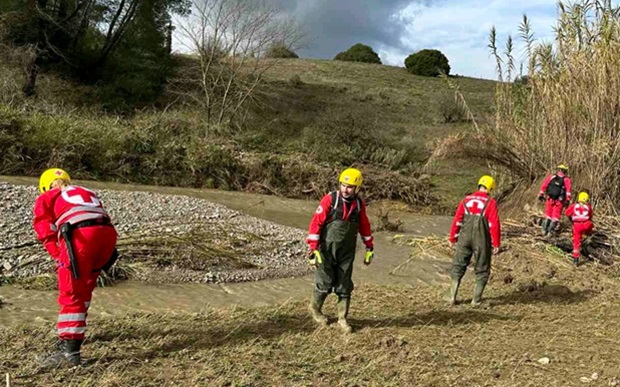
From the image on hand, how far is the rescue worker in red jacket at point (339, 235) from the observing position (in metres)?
5.95

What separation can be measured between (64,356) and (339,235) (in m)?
2.77

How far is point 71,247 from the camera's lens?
4.73m

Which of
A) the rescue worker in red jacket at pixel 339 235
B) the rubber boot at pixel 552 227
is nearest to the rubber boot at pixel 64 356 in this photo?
the rescue worker in red jacket at pixel 339 235

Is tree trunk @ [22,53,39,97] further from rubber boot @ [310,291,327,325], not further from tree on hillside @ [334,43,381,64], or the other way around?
tree on hillside @ [334,43,381,64]

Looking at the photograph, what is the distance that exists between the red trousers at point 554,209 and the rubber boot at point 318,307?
24.3 feet

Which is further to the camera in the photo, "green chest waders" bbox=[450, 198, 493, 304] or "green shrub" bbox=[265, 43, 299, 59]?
"green shrub" bbox=[265, 43, 299, 59]

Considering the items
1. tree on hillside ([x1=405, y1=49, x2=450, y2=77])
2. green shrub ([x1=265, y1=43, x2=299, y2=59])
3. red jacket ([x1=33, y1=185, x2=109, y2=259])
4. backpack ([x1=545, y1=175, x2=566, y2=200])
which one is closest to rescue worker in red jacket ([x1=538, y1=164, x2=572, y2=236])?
backpack ([x1=545, y1=175, x2=566, y2=200])

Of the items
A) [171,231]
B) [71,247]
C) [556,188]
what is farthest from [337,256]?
[556,188]

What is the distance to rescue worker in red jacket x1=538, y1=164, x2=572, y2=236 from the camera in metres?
11.8

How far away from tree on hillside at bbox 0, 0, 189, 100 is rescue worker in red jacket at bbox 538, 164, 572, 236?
869 inches

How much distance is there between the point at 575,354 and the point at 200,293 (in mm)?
4862

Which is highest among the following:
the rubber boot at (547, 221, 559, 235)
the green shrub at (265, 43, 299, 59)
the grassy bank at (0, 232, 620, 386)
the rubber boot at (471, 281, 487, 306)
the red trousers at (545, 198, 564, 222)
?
the green shrub at (265, 43, 299, 59)

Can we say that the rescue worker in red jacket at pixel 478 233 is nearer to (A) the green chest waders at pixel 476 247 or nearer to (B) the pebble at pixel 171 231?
(A) the green chest waders at pixel 476 247

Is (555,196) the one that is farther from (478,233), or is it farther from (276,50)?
(276,50)
